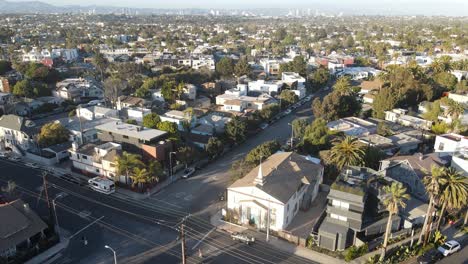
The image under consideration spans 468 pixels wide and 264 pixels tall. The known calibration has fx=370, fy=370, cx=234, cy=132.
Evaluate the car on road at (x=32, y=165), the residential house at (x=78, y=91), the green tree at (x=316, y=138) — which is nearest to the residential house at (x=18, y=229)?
the car on road at (x=32, y=165)

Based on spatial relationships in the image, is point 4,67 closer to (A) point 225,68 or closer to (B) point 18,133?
(B) point 18,133

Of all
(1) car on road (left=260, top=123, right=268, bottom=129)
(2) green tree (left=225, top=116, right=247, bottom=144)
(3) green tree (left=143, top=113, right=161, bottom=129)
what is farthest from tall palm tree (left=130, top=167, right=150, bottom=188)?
(1) car on road (left=260, top=123, right=268, bottom=129)

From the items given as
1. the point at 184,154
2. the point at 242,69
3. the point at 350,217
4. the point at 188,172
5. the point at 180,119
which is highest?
the point at 242,69

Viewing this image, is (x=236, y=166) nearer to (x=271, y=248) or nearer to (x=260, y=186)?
(x=260, y=186)

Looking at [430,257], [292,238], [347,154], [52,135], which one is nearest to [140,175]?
[292,238]

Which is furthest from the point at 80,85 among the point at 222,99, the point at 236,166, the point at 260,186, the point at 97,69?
the point at 260,186

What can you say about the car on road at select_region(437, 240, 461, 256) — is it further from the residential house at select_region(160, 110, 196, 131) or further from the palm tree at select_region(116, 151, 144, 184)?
the residential house at select_region(160, 110, 196, 131)

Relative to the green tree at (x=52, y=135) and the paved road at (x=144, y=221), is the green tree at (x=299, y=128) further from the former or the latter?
the green tree at (x=52, y=135)
